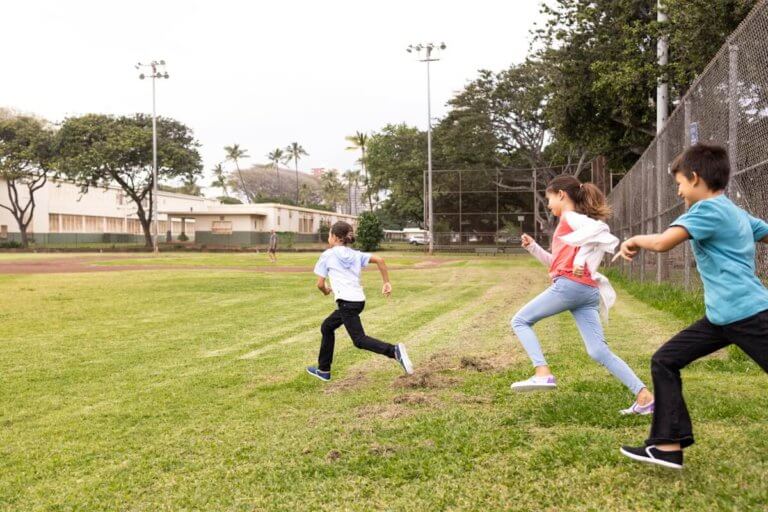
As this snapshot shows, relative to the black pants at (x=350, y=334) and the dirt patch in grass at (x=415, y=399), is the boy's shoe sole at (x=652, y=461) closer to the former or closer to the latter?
the dirt patch in grass at (x=415, y=399)

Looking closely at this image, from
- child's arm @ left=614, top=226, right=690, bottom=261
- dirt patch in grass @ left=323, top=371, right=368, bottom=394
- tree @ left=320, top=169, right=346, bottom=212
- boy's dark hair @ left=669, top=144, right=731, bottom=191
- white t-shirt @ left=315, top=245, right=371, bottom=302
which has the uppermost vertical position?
tree @ left=320, top=169, right=346, bottom=212

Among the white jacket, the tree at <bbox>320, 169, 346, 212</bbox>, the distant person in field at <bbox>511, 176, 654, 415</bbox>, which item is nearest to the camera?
the white jacket


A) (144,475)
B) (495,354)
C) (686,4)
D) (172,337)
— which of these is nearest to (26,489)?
(144,475)

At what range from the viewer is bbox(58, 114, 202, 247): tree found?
177ft

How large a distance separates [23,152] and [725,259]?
5964cm

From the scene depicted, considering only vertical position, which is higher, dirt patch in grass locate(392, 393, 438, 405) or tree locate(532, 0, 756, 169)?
tree locate(532, 0, 756, 169)

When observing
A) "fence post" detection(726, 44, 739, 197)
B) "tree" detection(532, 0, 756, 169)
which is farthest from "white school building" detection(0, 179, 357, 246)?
"fence post" detection(726, 44, 739, 197)

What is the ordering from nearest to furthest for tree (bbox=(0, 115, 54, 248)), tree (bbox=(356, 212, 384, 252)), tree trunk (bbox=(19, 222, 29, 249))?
tree (bbox=(356, 212, 384, 252)), tree (bbox=(0, 115, 54, 248)), tree trunk (bbox=(19, 222, 29, 249))

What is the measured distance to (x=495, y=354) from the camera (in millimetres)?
6988

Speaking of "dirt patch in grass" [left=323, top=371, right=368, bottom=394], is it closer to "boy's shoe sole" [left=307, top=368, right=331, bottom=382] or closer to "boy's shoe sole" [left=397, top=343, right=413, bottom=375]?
"boy's shoe sole" [left=307, top=368, right=331, bottom=382]

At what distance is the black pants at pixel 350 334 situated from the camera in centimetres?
604

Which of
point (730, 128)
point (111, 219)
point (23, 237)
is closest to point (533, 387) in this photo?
point (730, 128)

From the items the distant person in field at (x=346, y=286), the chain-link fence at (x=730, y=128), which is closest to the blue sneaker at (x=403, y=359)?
the distant person in field at (x=346, y=286)

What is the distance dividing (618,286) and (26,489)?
15.6 meters
